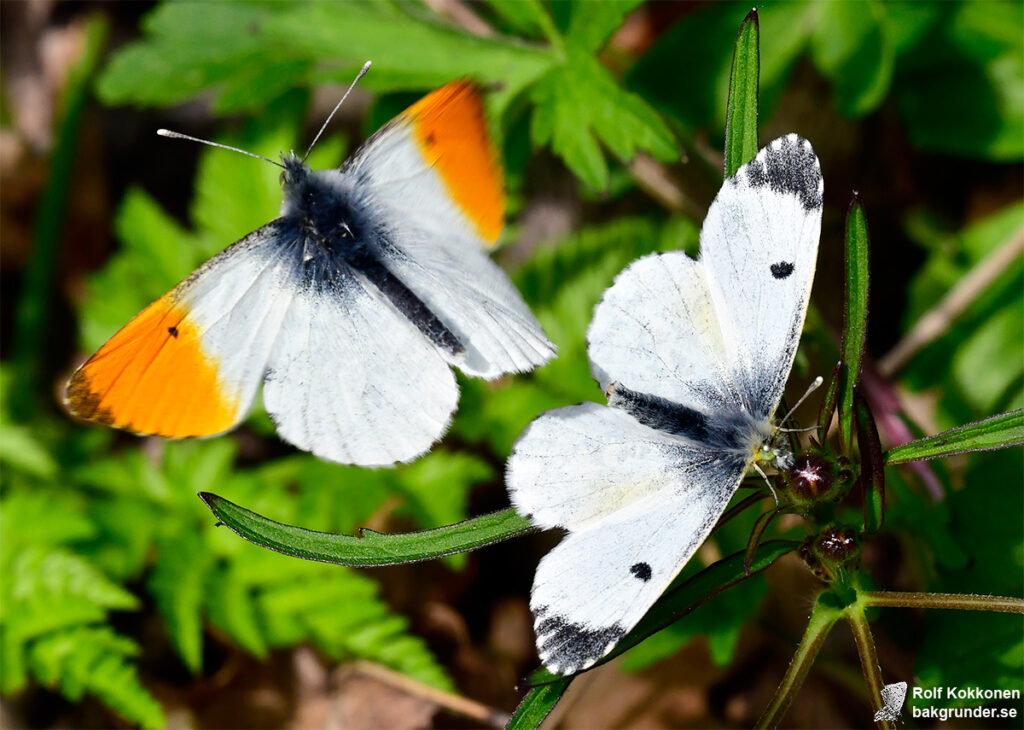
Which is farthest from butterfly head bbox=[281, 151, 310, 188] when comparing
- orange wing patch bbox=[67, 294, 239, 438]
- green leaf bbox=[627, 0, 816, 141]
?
green leaf bbox=[627, 0, 816, 141]

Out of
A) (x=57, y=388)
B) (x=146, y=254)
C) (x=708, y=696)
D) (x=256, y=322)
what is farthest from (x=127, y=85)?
(x=708, y=696)

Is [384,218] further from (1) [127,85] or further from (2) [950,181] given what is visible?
(2) [950,181]

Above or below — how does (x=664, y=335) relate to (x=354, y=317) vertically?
below

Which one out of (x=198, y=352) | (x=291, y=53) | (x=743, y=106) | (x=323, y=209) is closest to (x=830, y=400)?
(x=743, y=106)

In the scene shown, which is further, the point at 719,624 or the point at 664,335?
the point at 719,624

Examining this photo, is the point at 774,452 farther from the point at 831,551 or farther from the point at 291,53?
the point at 291,53

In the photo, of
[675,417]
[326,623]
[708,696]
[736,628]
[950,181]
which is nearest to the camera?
[675,417]

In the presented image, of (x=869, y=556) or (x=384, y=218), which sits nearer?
(x=384, y=218)
